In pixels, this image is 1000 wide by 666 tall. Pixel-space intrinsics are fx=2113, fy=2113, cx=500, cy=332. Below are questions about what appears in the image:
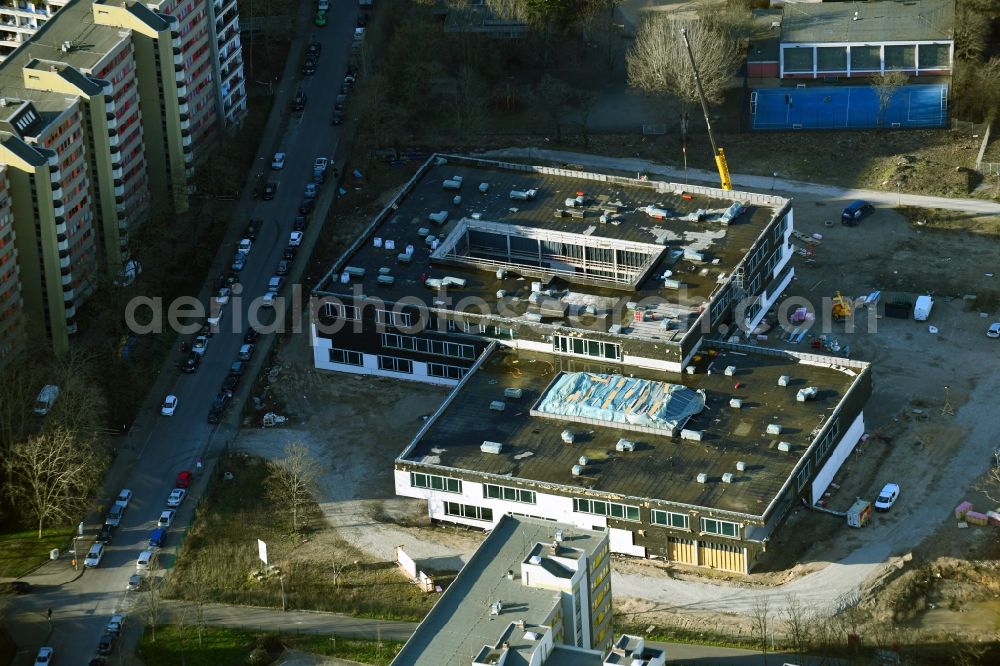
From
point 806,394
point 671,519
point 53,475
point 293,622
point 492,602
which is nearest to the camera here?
point 492,602

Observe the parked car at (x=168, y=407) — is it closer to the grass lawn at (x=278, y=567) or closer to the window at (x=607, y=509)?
the grass lawn at (x=278, y=567)

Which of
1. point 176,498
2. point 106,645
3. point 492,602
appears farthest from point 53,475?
point 492,602

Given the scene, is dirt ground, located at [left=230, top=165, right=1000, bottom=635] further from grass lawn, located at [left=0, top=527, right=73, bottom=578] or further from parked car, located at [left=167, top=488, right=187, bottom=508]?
grass lawn, located at [left=0, top=527, right=73, bottom=578]

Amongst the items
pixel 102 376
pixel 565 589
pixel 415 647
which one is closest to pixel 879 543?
pixel 565 589

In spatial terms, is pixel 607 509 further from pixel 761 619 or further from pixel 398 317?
pixel 398 317

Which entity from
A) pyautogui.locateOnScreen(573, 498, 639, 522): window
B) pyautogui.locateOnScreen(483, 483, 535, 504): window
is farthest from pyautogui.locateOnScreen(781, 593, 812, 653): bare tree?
pyautogui.locateOnScreen(483, 483, 535, 504): window

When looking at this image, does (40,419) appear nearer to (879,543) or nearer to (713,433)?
(713,433)

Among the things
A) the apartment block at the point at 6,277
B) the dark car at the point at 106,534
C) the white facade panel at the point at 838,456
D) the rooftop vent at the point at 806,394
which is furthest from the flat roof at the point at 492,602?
the apartment block at the point at 6,277
